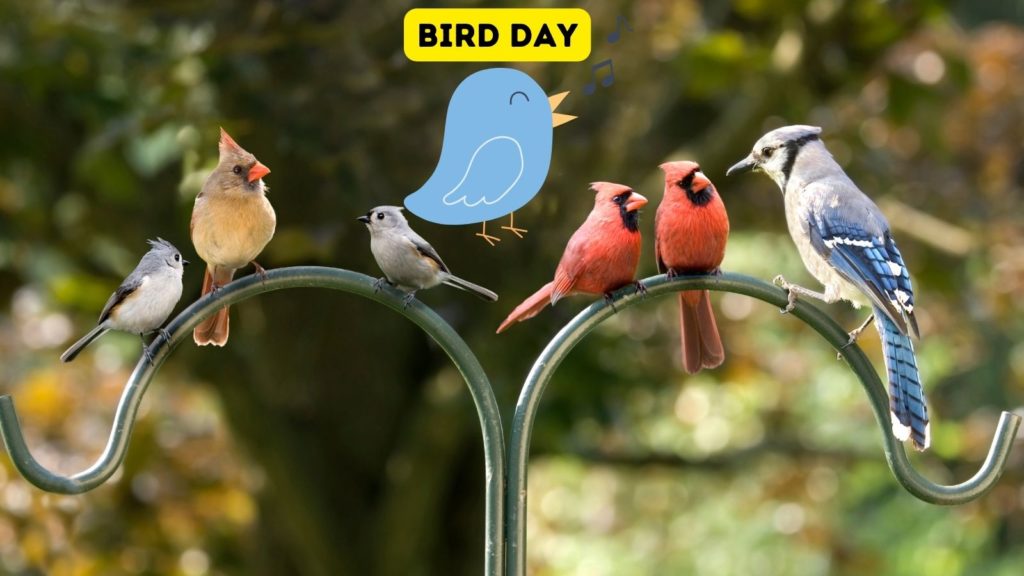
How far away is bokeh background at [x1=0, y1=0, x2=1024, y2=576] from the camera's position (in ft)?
11.2

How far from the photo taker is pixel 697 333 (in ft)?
6.15

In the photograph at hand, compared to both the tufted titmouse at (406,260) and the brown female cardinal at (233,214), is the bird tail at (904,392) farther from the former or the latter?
the brown female cardinal at (233,214)

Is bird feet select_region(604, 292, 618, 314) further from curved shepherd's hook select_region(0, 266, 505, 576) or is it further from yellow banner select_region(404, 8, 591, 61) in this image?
yellow banner select_region(404, 8, 591, 61)

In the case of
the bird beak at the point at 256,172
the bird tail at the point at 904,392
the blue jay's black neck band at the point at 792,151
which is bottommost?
the bird tail at the point at 904,392

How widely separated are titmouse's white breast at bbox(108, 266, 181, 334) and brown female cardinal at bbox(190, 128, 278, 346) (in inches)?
2.4

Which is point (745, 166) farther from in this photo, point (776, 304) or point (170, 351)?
point (170, 351)

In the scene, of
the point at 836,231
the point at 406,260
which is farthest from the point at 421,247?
the point at 836,231

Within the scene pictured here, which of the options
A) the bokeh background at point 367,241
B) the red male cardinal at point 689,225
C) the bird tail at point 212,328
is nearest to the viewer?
the red male cardinal at point 689,225

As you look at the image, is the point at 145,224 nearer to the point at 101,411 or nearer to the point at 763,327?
the point at 101,411

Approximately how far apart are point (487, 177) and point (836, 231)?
1.65 feet

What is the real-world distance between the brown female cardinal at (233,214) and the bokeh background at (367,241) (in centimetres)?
117

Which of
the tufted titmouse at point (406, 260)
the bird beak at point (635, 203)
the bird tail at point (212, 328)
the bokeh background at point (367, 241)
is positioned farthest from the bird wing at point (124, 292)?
the bokeh background at point (367, 241)

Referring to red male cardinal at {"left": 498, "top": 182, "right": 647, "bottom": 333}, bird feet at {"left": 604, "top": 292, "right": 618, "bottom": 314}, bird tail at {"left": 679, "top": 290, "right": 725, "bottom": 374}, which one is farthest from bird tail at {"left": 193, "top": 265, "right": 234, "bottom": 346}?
bird tail at {"left": 679, "top": 290, "right": 725, "bottom": 374}

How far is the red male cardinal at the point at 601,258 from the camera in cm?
177
